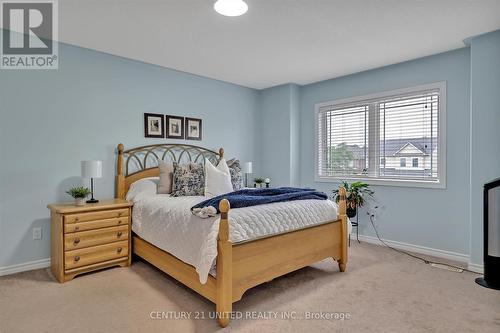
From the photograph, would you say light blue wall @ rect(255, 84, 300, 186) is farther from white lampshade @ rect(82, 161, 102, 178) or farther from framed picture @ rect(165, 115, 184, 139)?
white lampshade @ rect(82, 161, 102, 178)

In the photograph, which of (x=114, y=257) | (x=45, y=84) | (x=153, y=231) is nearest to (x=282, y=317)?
(x=153, y=231)

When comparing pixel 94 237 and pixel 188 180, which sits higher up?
pixel 188 180

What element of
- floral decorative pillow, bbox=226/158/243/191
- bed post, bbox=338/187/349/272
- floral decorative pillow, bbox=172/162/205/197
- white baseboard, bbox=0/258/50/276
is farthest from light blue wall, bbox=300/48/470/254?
white baseboard, bbox=0/258/50/276

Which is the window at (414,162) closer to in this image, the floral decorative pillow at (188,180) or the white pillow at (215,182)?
the white pillow at (215,182)

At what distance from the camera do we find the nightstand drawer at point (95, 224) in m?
2.81

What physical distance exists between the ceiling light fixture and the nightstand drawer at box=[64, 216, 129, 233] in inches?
90.9

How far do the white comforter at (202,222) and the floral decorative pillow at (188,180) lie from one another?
0.16 meters

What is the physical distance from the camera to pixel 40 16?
2730 millimetres

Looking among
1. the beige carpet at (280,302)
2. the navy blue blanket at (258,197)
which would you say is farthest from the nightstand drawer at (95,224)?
the navy blue blanket at (258,197)

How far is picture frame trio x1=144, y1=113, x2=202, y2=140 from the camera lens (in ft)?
13.0

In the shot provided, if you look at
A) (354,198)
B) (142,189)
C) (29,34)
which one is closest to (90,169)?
(142,189)

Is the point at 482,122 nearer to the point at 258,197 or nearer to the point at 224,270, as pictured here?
the point at 258,197

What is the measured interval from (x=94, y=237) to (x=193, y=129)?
81.3 inches

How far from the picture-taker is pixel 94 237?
2979 mm
